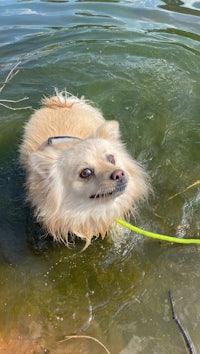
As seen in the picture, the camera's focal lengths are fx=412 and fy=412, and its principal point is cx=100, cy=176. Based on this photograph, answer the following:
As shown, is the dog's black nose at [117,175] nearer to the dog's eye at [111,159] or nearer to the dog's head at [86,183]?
the dog's head at [86,183]

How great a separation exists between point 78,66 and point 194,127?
2.36 m

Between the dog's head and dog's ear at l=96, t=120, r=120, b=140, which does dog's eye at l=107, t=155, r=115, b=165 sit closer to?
the dog's head

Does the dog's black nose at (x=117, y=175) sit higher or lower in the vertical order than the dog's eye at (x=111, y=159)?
higher

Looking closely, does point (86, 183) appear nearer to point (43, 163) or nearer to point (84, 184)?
point (84, 184)

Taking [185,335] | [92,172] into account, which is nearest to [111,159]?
[92,172]

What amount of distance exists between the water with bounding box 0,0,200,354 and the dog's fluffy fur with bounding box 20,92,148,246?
0.38 metres

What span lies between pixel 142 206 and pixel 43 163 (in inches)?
50.0

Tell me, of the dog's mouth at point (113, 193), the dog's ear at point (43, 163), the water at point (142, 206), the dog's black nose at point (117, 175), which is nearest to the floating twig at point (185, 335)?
the water at point (142, 206)

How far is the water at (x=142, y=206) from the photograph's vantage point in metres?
3.19

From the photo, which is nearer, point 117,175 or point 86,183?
point 117,175

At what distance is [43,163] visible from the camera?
11.2 feet

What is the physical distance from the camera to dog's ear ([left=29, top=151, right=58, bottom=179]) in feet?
11.1

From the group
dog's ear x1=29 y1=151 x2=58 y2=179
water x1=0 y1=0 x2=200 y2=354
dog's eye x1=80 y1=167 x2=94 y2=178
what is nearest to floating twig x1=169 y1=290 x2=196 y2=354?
water x1=0 y1=0 x2=200 y2=354

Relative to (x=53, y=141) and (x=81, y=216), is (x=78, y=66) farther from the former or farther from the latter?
(x=81, y=216)
